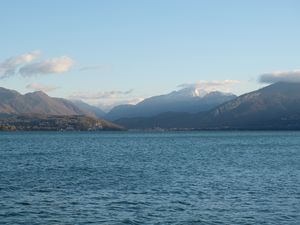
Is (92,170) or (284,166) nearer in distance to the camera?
(92,170)

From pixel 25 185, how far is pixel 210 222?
26.4 metres

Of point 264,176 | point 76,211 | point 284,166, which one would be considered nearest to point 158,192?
point 76,211

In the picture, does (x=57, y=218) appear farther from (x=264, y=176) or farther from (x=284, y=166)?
(x=284, y=166)

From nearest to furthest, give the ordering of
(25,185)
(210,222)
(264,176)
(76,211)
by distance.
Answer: (210,222)
(76,211)
(25,185)
(264,176)

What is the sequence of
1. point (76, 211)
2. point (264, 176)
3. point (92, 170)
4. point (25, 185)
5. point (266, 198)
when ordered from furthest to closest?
point (92, 170) < point (264, 176) < point (25, 185) < point (266, 198) < point (76, 211)

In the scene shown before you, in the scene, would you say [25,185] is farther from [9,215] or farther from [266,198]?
[266,198]

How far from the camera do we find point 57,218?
133 ft

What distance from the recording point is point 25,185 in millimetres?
58531

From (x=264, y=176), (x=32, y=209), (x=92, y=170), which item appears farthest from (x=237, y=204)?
(x=92, y=170)

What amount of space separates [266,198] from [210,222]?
12588 millimetres

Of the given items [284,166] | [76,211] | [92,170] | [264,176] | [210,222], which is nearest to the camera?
[210,222]

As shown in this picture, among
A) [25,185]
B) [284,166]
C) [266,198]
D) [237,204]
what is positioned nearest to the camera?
[237,204]

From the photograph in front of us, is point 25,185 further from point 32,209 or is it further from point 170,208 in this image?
point 170,208

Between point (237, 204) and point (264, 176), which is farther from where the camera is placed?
point (264, 176)
